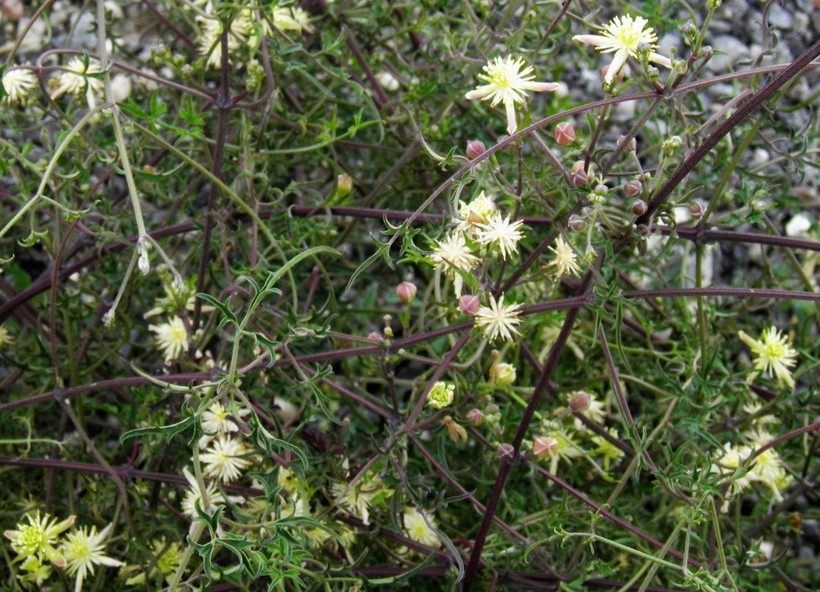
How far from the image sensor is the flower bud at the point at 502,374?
50.7 inches

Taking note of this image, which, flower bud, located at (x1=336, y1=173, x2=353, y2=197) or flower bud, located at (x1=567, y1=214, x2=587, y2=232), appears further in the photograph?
flower bud, located at (x1=336, y1=173, x2=353, y2=197)

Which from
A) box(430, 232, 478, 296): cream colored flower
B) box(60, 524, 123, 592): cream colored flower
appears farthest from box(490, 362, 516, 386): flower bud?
box(60, 524, 123, 592): cream colored flower

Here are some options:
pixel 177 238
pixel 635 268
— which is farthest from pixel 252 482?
pixel 635 268

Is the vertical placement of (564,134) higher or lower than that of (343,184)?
lower

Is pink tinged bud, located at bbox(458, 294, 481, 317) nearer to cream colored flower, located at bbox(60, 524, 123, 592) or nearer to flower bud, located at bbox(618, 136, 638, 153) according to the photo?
flower bud, located at bbox(618, 136, 638, 153)

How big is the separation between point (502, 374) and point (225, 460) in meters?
0.40

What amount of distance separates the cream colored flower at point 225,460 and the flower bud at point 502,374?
0.36 m

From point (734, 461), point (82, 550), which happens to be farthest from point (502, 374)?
point (82, 550)

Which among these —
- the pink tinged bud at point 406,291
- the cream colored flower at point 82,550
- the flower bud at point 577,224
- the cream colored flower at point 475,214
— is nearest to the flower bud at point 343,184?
the pink tinged bud at point 406,291

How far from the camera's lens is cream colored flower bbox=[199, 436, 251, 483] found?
1.33 meters

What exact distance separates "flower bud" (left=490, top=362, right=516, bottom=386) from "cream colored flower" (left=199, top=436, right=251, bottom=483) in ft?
1.17

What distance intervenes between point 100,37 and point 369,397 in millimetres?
681

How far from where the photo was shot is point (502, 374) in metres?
1.29

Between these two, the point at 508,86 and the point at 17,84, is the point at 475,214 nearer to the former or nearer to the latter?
the point at 508,86
